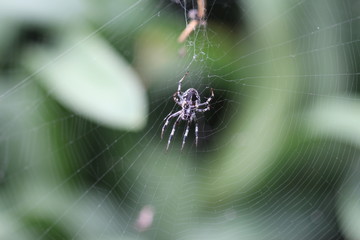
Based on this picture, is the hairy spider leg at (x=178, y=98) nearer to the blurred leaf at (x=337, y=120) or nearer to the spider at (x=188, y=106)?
the spider at (x=188, y=106)

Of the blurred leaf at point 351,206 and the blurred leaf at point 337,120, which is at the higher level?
the blurred leaf at point 337,120

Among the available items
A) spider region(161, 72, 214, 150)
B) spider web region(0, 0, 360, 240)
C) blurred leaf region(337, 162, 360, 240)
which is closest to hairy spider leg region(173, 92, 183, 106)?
spider region(161, 72, 214, 150)

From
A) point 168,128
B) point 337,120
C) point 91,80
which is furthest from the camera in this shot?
point 168,128

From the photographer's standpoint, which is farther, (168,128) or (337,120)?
(168,128)

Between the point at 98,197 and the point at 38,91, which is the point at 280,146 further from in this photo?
the point at 38,91

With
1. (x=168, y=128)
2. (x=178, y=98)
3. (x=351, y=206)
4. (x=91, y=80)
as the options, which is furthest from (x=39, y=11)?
(x=351, y=206)

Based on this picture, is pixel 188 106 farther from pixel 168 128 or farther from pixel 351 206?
pixel 351 206

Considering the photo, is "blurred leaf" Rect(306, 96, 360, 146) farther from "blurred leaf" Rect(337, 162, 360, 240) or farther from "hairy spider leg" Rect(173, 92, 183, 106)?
"hairy spider leg" Rect(173, 92, 183, 106)

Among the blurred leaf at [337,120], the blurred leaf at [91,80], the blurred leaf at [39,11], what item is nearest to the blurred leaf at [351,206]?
the blurred leaf at [337,120]
